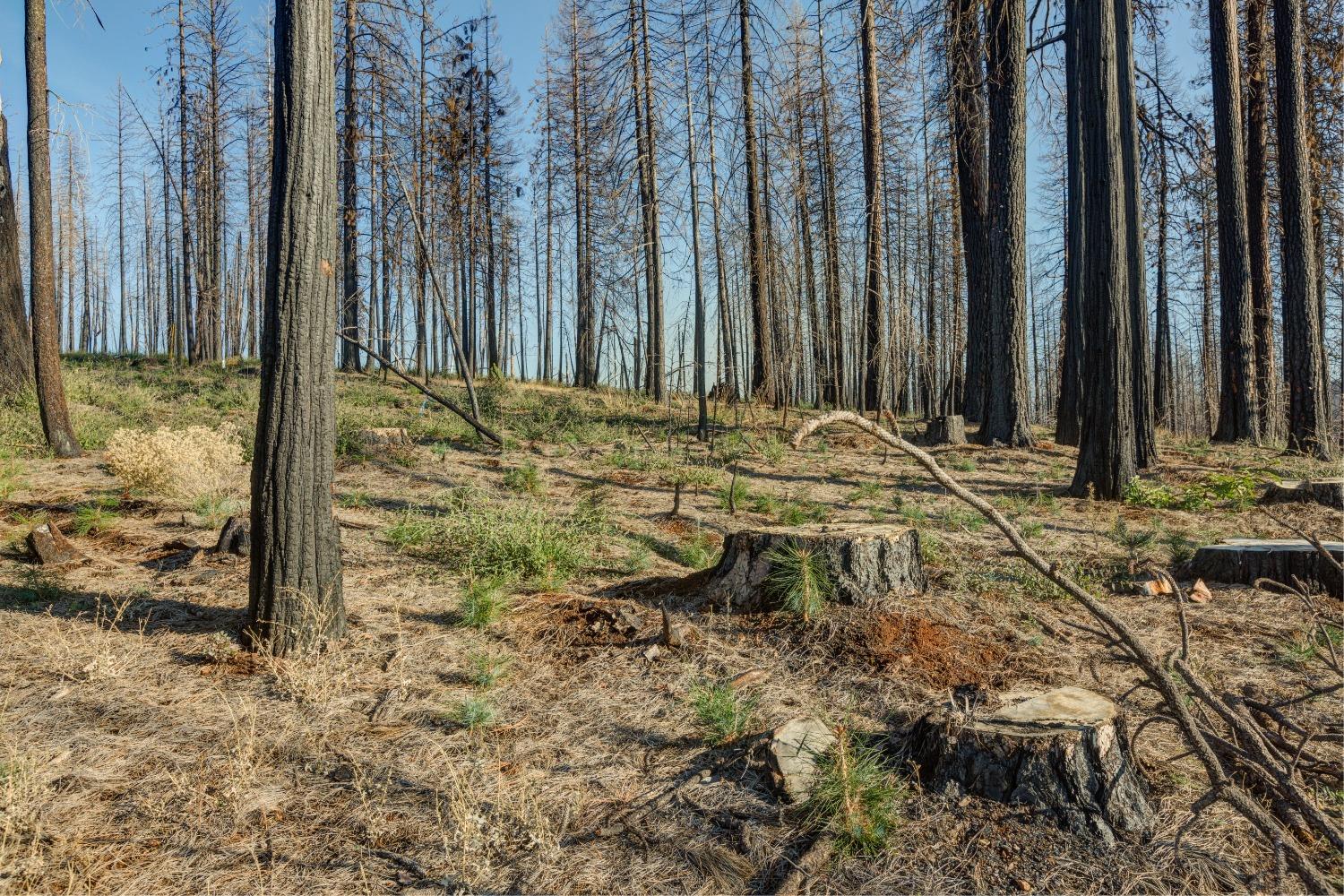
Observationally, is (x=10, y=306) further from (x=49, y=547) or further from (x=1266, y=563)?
(x=1266, y=563)

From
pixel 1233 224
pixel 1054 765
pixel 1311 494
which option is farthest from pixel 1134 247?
pixel 1054 765

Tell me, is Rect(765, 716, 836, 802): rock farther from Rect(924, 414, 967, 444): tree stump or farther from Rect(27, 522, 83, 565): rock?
Rect(924, 414, 967, 444): tree stump

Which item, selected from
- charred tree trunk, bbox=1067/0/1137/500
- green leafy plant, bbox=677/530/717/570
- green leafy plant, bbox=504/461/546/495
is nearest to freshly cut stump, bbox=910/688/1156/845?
green leafy plant, bbox=677/530/717/570

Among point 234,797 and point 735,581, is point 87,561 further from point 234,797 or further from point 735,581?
point 735,581

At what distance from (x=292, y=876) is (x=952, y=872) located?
2168mm

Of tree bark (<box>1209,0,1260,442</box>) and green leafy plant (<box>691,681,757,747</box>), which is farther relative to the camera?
tree bark (<box>1209,0,1260,442</box>)

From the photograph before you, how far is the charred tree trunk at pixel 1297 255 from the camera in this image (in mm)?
11297

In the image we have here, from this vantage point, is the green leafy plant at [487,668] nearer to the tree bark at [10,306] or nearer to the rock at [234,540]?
the rock at [234,540]

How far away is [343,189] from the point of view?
19891mm

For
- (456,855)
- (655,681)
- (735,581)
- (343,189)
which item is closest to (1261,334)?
(735,581)

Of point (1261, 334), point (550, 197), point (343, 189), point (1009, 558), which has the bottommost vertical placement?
point (1009, 558)

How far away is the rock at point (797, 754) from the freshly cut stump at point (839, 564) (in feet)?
4.86

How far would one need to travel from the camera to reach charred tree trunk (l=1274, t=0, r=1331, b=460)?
37.1 ft

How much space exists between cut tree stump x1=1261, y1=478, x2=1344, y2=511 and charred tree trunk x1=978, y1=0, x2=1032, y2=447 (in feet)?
12.6
